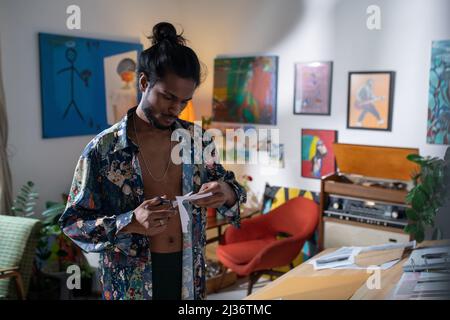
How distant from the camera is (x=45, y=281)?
2.87m

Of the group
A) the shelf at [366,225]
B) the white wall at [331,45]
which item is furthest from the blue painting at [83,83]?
the shelf at [366,225]

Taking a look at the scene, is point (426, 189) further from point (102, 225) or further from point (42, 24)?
point (42, 24)

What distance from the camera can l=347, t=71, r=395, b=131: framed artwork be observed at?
325 cm

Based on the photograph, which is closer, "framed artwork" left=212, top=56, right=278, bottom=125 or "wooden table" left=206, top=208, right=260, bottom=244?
"wooden table" left=206, top=208, right=260, bottom=244

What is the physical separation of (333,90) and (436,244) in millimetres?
1658

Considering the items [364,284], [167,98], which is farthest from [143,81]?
[364,284]

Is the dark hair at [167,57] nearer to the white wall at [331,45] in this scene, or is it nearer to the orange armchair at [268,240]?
the white wall at [331,45]

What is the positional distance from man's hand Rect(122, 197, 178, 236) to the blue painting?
4.33ft

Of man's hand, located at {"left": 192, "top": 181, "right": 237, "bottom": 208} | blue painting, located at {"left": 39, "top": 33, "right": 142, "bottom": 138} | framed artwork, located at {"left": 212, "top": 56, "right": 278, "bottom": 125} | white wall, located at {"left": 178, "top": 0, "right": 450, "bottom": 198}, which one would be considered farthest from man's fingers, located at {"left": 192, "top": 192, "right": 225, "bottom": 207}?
framed artwork, located at {"left": 212, "top": 56, "right": 278, "bottom": 125}

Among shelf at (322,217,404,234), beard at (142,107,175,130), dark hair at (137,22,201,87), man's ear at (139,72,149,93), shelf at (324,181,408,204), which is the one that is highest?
dark hair at (137,22,201,87)

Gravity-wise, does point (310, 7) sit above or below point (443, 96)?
above

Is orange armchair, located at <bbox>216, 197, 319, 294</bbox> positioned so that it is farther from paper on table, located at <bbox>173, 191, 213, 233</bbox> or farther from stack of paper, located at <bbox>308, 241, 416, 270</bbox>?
paper on table, located at <bbox>173, 191, 213, 233</bbox>

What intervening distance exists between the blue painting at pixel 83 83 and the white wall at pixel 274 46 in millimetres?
68

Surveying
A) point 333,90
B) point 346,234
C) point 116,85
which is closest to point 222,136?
point 333,90
